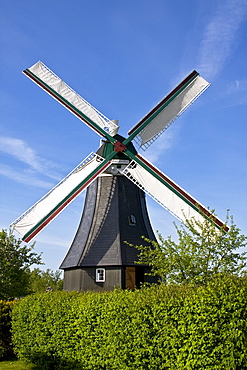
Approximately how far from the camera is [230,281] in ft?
22.6

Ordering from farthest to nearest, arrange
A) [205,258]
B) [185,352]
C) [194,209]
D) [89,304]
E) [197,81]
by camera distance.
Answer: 1. [197,81]
2. [194,209]
3. [205,258]
4. [89,304]
5. [185,352]

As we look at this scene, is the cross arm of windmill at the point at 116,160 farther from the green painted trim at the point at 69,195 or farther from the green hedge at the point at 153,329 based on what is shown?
the green hedge at the point at 153,329

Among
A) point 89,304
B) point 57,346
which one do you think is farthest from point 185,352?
point 57,346

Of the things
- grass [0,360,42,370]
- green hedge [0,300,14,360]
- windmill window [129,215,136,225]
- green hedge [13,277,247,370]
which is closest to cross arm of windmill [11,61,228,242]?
windmill window [129,215,136,225]

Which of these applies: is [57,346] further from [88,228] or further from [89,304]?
[88,228]

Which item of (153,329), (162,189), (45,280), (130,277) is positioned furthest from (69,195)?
(45,280)

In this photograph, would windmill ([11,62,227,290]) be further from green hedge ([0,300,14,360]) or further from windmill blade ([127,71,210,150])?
green hedge ([0,300,14,360])

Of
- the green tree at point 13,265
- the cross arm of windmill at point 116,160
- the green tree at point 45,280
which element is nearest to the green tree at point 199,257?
the cross arm of windmill at point 116,160

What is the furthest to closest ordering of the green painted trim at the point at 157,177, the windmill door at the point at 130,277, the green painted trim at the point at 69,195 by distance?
1. the windmill door at the point at 130,277
2. the green painted trim at the point at 157,177
3. the green painted trim at the point at 69,195

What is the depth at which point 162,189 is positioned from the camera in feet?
58.6

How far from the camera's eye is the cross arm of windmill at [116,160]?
17.3 meters

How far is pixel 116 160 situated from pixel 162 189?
2.63 m

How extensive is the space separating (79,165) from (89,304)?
10481mm

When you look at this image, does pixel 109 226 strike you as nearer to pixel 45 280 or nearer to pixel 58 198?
pixel 58 198
